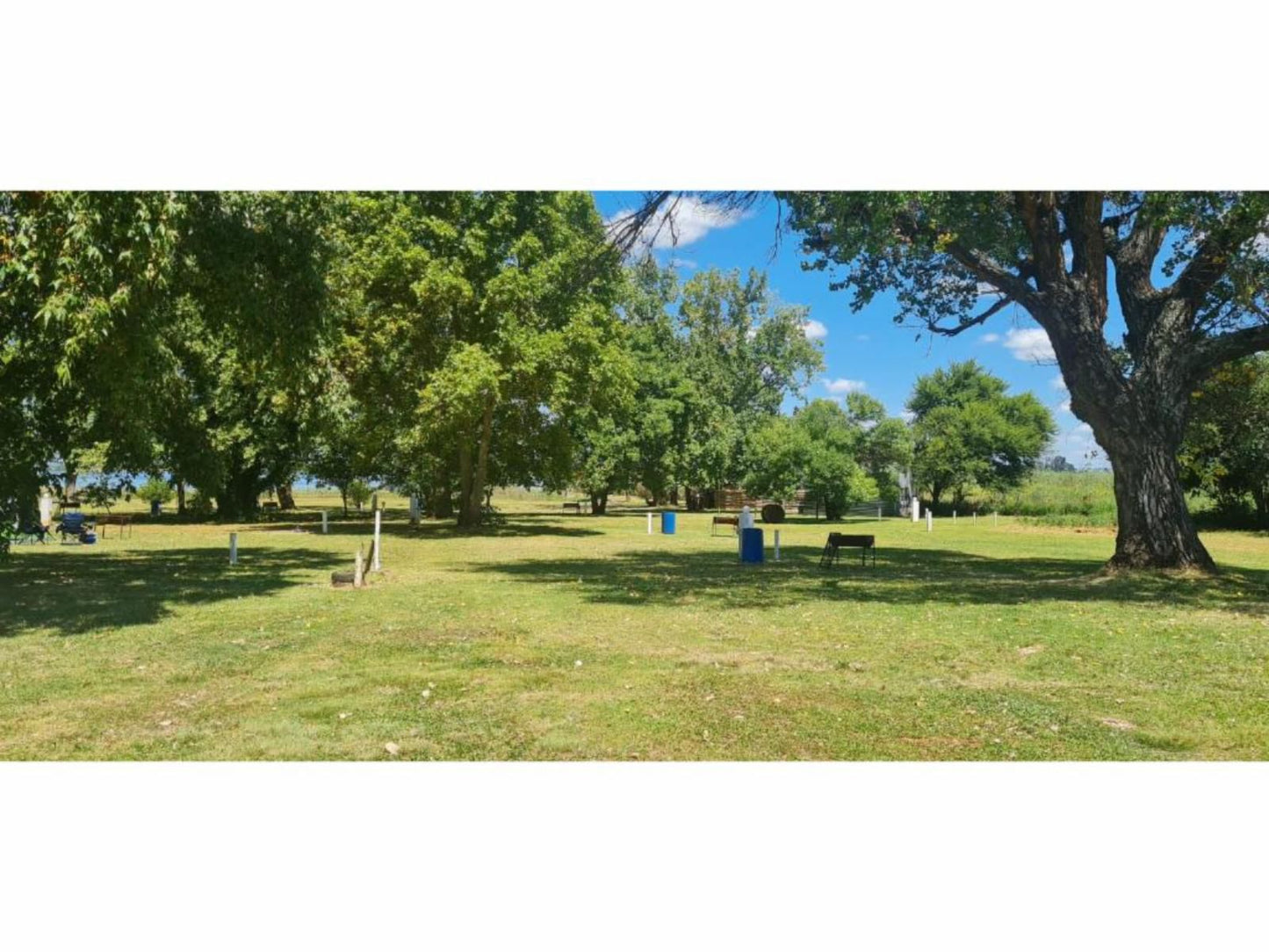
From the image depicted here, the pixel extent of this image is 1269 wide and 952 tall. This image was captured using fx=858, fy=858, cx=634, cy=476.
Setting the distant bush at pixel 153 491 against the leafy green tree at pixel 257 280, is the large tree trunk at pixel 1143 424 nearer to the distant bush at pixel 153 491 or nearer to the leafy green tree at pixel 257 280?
the leafy green tree at pixel 257 280

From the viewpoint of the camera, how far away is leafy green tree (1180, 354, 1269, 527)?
1870 cm

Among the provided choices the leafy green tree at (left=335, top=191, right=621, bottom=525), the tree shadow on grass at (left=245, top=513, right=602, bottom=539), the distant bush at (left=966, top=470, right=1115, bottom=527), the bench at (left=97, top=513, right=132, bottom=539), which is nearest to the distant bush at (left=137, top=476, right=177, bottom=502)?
the tree shadow on grass at (left=245, top=513, right=602, bottom=539)

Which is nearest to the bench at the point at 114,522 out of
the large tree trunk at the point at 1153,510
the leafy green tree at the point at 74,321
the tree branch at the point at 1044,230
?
the leafy green tree at the point at 74,321

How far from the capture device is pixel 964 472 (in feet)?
92.8

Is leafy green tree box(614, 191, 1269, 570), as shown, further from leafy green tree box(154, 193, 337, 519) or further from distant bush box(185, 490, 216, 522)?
distant bush box(185, 490, 216, 522)

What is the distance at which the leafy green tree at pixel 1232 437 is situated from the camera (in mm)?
18703

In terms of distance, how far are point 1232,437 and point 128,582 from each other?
26.9 m

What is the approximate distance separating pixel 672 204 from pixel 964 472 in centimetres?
2053

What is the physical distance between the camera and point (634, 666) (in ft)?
23.3

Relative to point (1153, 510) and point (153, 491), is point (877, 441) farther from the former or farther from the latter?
point (153, 491)

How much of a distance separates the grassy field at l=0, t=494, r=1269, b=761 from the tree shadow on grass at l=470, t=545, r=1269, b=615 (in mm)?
98

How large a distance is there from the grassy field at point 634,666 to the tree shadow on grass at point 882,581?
98 millimetres

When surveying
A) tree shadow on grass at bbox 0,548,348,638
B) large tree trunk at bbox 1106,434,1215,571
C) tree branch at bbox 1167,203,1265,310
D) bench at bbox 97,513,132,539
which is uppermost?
tree branch at bbox 1167,203,1265,310
